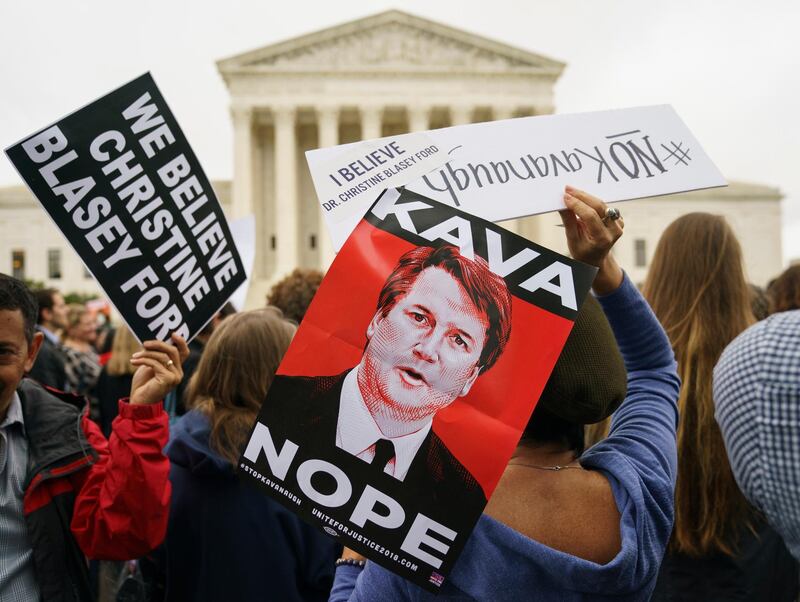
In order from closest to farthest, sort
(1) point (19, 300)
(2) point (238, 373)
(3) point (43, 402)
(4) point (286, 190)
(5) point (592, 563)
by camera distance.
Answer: (5) point (592, 563) < (1) point (19, 300) < (3) point (43, 402) < (2) point (238, 373) < (4) point (286, 190)

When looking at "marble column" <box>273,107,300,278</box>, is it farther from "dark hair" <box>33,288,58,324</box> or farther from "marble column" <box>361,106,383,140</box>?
"dark hair" <box>33,288,58,324</box>

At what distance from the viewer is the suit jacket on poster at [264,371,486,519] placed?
127 cm

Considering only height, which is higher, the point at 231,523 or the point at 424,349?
the point at 424,349

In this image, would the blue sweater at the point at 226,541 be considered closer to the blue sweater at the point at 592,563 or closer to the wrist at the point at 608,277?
the blue sweater at the point at 592,563

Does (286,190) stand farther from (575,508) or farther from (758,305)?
(575,508)

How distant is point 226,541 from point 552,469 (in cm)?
152

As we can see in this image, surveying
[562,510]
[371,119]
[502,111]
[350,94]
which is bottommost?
[562,510]

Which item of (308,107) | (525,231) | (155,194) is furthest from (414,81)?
(155,194)

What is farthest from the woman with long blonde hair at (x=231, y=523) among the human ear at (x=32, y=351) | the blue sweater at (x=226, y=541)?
the human ear at (x=32, y=351)

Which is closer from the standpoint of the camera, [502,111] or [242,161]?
[242,161]

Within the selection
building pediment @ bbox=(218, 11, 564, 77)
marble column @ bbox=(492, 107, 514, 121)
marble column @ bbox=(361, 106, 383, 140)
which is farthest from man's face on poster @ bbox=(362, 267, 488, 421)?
building pediment @ bbox=(218, 11, 564, 77)

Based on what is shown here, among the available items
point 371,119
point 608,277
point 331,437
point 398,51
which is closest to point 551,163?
point 608,277

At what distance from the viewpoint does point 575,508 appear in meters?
1.36

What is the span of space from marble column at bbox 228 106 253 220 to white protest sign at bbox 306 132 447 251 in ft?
117
